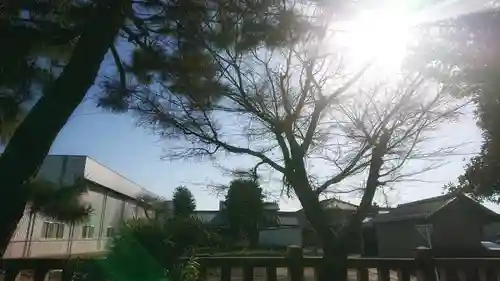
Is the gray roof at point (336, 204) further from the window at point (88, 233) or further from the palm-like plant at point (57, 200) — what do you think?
the window at point (88, 233)

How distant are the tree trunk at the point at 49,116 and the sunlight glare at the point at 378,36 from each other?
1.99 metres

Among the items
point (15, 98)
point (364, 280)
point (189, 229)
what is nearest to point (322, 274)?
point (364, 280)

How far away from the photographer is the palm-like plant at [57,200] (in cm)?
198

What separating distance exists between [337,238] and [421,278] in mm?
1985

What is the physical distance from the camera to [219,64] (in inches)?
171

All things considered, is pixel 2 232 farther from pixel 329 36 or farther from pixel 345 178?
pixel 345 178

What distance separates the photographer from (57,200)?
6.52ft

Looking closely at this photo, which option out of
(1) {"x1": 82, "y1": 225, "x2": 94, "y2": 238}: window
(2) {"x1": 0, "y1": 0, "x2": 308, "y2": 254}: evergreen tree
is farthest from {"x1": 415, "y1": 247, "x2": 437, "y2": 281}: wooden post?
(1) {"x1": 82, "y1": 225, "x2": 94, "y2": 238}: window

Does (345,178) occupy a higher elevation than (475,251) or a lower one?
higher

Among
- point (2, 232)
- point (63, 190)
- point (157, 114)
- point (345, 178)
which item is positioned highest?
point (157, 114)

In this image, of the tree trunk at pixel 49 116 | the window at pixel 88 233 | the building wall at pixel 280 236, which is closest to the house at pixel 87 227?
the window at pixel 88 233

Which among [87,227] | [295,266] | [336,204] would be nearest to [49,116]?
[295,266]

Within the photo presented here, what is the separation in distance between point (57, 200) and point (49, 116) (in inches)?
18.7

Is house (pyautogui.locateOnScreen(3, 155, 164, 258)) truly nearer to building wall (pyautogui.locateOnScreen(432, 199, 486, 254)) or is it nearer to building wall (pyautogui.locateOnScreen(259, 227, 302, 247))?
building wall (pyautogui.locateOnScreen(259, 227, 302, 247))
